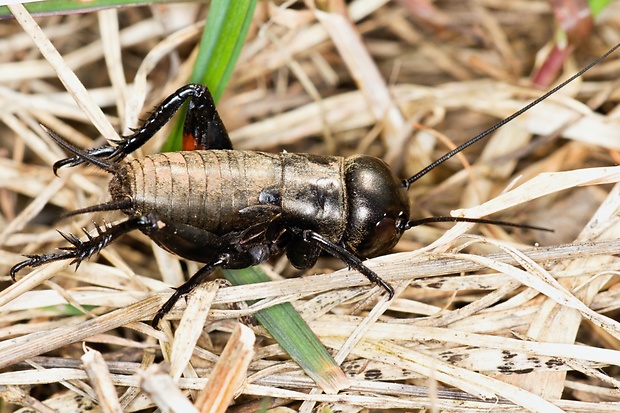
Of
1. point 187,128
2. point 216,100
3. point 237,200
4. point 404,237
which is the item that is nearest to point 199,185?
point 237,200

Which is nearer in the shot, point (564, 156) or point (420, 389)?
point (420, 389)

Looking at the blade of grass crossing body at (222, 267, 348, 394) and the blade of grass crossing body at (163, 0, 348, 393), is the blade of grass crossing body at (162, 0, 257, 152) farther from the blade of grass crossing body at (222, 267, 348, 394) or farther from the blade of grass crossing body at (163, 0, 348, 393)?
the blade of grass crossing body at (222, 267, 348, 394)

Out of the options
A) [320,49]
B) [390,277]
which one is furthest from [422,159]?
[390,277]

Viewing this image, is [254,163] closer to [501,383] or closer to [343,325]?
[343,325]

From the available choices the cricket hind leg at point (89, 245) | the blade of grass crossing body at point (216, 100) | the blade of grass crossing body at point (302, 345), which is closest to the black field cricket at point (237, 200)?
the cricket hind leg at point (89, 245)

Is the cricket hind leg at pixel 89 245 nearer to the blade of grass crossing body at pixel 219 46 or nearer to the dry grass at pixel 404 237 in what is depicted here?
the dry grass at pixel 404 237
